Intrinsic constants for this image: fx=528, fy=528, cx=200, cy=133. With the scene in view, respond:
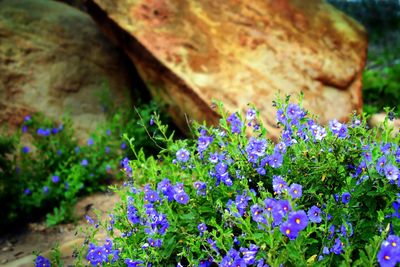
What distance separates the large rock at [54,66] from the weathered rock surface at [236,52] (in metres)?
0.43

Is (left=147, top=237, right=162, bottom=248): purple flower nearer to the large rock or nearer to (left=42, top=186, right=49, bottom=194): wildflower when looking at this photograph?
(left=42, top=186, right=49, bottom=194): wildflower

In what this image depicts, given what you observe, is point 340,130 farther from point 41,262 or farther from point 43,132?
point 43,132

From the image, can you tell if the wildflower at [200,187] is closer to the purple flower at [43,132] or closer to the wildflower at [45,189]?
the wildflower at [45,189]

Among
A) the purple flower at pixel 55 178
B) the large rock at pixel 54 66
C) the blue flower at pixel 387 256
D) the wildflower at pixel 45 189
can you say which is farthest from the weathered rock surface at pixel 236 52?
the blue flower at pixel 387 256

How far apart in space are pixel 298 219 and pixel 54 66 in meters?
4.36

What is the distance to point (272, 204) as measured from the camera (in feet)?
5.76

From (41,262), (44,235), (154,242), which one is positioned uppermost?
(154,242)

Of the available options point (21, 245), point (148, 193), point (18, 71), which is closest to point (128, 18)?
point (18, 71)

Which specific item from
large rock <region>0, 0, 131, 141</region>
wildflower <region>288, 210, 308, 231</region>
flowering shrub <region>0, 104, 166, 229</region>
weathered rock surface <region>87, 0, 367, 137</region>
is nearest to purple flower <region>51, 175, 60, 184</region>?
flowering shrub <region>0, 104, 166, 229</region>

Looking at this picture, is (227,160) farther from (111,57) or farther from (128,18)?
(111,57)

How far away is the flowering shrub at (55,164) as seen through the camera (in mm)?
4301

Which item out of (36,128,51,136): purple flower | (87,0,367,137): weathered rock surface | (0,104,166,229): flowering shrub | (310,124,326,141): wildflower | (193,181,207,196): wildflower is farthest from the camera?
(87,0,367,137): weathered rock surface

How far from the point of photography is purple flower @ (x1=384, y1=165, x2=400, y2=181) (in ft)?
5.92

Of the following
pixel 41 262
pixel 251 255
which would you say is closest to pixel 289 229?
pixel 251 255
